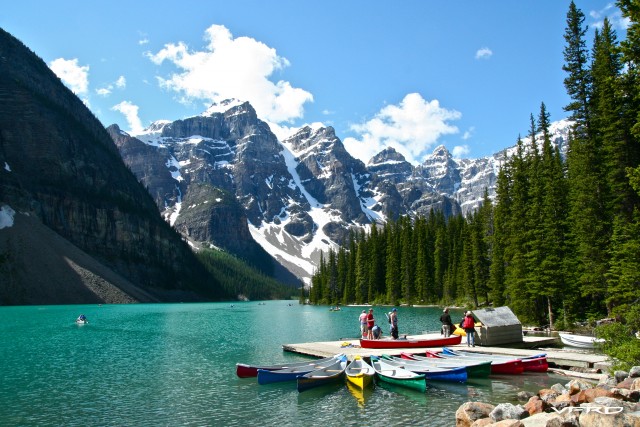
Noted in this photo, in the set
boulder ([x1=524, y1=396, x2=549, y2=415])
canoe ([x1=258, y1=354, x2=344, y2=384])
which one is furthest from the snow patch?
boulder ([x1=524, y1=396, x2=549, y2=415])

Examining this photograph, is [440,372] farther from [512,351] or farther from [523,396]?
[512,351]

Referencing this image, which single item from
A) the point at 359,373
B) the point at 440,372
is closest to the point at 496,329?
the point at 440,372

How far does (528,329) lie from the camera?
48625 millimetres

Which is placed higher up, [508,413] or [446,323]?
[446,323]

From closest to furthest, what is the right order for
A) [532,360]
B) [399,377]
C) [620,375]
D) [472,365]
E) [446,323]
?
[620,375] < [399,377] < [472,365] < [532,360] < [446,323]

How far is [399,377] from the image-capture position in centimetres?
2498

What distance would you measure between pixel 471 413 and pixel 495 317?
19650mm

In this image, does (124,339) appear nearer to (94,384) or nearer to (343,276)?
(94,384)

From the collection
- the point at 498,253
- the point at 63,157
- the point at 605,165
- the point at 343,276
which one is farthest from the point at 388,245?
the point at 63,157

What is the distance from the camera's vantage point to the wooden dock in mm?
28078

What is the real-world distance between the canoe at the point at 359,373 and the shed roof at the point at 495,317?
467 inches

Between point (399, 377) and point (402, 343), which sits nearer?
point (399, 377)

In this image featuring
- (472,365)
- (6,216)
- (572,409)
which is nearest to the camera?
(572,409)

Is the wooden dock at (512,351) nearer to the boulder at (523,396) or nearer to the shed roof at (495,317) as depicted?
the shed roof at (495,317)
